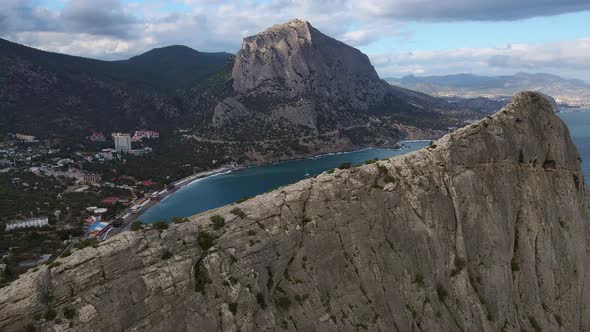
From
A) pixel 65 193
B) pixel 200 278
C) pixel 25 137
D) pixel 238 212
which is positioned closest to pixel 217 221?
pixel 238 212

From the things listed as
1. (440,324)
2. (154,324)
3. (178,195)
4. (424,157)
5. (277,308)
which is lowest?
(178,195)

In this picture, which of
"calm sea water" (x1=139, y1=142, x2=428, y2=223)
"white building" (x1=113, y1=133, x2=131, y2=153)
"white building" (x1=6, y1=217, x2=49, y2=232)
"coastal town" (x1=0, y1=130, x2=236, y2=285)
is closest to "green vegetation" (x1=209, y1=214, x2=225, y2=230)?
"coastal town" (x1=0, y1=130, x2=236, y2=285)

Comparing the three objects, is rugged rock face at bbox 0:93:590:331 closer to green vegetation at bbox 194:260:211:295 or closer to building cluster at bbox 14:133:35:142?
green vegetation at bbox 194:260:211:295

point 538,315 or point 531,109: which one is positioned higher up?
point 531,109

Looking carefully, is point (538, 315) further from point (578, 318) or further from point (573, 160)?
point (573, 160)

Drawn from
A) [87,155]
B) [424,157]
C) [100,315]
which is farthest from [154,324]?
[87,155]

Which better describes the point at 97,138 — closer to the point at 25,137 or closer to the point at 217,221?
the point at 25,137
